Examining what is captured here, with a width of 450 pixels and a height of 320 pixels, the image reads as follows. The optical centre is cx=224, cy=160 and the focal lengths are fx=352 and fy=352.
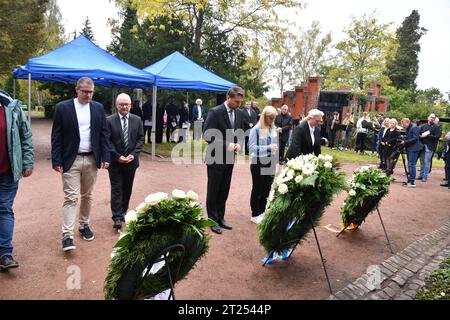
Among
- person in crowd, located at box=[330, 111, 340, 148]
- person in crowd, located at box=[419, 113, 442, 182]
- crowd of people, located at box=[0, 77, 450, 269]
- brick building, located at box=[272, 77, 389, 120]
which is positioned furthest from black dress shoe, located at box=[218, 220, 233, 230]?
brick building, located at box=[272, 77, 389, 120]

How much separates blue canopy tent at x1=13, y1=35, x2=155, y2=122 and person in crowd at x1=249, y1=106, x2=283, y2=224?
6.02 metres

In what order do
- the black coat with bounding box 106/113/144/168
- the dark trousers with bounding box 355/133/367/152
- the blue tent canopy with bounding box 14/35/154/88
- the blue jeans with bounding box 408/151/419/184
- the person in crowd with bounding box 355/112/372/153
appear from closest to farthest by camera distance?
the black coat with bounding box 106/113/144/168, the blue tent canopy with bounding box 14/35/154/88, the blue jeans with bounding box 408/151/419/184, the person in crowd with bounding box 355/112/372/153, the dark trousers with bounding box 355/133/367/152

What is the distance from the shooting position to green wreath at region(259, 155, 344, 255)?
3.70 m

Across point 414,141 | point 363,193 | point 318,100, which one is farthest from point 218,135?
point 318,100

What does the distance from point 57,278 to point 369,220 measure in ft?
17.1

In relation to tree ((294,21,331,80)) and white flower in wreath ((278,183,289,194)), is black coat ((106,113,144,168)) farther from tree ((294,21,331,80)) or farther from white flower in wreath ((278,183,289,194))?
tree ((294,21,331,80))

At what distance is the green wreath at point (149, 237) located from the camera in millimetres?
2391

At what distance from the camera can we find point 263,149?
17.4ft

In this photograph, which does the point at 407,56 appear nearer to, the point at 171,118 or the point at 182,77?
the point at 171,118

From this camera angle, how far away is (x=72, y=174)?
4.24 m

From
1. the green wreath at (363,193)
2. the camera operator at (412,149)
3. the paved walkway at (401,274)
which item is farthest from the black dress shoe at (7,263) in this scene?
the camera operator at (412,149)

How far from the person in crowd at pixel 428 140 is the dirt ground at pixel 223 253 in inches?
133
